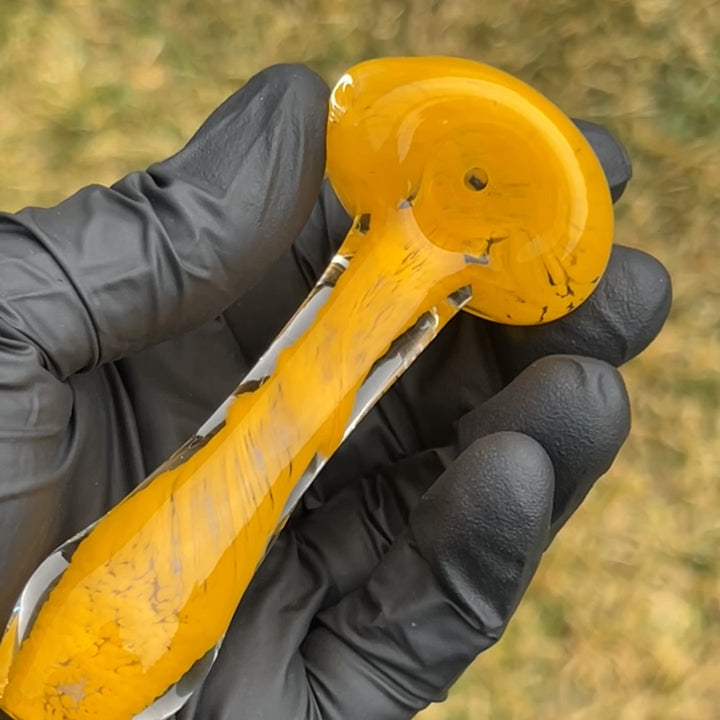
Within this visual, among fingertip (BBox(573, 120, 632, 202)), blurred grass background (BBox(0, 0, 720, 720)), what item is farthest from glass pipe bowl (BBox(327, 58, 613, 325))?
blurred grass background (BBox(0, 0, 720, 720))

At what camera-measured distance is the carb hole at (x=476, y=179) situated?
51 centimetres

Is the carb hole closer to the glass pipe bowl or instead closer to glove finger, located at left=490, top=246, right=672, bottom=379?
the glass pipe bowl

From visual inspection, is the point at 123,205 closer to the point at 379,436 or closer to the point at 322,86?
the point at 322,86

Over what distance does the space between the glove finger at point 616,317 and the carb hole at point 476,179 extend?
12 centimetres

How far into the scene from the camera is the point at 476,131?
1.65 feet

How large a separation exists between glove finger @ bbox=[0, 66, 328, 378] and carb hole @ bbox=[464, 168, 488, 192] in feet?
0.30

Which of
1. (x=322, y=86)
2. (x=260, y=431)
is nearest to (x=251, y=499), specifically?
(x=260, y=431)

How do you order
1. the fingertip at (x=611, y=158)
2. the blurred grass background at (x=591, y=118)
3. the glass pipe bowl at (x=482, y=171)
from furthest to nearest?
the blurred grass background at (x=591, y=118) → the fingertip at (x=611, y=158) → the glass pipe bowl at (x=482, y=171)

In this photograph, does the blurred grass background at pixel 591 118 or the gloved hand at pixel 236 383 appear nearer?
the gloved hand at pixel 236 383

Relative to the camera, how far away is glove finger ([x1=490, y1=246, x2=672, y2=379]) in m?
0.59

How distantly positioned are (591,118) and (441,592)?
0.39m

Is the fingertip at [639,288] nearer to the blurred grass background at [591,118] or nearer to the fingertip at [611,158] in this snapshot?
the fingertip at [611,158]

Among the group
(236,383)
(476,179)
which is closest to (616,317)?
(476,179)

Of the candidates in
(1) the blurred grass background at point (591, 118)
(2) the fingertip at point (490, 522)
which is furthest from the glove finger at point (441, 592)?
(1) the blurred grass background at point (591, 118)
